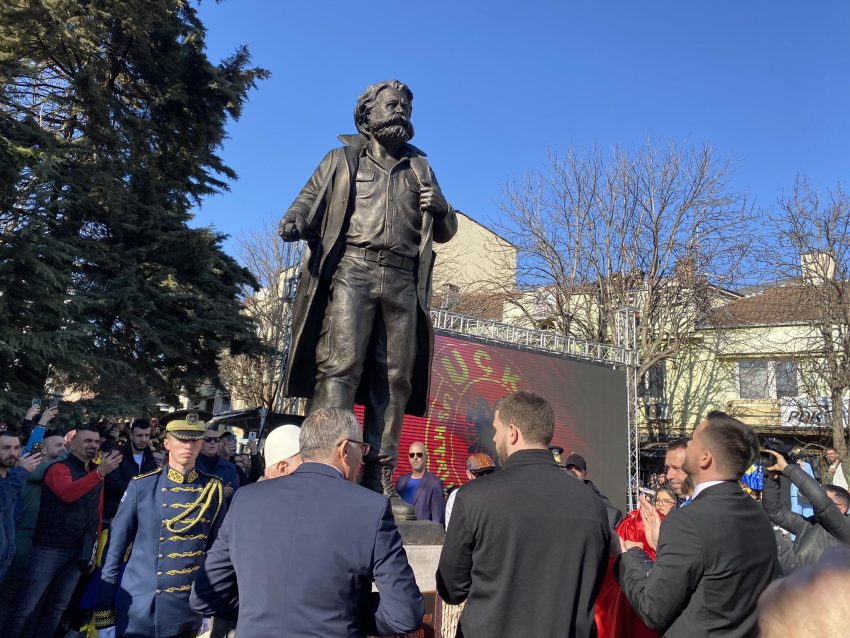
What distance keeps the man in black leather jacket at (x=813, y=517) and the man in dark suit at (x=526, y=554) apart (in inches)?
59.2

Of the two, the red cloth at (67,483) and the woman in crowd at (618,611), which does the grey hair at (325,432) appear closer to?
the woman in crowd at (618,611)

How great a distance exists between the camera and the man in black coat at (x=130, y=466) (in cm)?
603

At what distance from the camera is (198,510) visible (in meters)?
3.40

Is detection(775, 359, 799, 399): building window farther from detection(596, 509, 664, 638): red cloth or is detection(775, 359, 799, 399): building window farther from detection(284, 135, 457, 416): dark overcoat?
detection(596, 509, 664, 638): red cloth

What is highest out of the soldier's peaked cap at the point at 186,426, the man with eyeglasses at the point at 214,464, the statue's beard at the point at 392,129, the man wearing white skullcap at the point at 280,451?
the statue's beard at the point at 392,129

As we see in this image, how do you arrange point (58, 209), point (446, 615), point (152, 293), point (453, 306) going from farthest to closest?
point (453, 306) → point (152, 293) → point (58, 209) → point (446, 615)

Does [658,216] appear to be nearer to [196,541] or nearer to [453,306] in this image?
[453,306]

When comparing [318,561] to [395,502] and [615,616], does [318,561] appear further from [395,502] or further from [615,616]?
[395,502]

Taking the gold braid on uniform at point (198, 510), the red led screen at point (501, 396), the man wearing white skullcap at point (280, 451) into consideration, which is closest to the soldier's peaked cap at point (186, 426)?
the gold braid on uniform at point (198, 510)

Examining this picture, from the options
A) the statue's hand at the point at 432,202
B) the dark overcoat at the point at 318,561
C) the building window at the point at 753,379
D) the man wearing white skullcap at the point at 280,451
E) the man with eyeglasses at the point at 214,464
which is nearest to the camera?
the dark overcoat at the point at 318,561

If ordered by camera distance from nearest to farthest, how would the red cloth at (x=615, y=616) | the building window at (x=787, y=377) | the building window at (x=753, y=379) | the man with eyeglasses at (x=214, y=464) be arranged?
1. the red cloth at (x=615, y=616)
2. the man with eyeglasses at (x=214, y=464)
3. the building window at (x=787, y=377)
4. the building window at (x=753, y=379)

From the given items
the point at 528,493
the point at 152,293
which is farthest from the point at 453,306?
the point at 528,493

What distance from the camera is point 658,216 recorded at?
24.7 meters

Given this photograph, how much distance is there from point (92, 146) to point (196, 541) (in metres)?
14.2
